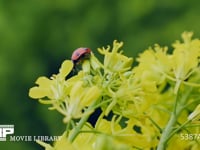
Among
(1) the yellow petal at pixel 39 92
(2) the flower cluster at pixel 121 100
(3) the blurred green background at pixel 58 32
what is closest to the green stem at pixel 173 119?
(2) the flower cluster at pixel 121 100

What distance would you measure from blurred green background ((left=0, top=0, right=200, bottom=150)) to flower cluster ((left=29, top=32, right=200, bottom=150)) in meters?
0.66

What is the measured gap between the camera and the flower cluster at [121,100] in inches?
20.1

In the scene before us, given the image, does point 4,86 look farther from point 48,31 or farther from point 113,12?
point 113,12

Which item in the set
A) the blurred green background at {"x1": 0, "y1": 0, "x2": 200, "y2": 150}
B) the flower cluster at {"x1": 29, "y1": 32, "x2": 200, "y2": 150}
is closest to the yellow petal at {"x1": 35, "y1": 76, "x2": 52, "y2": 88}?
the flower cluster at {"x1": 29, "y1": 32, "x2": 200, "y2": 150}

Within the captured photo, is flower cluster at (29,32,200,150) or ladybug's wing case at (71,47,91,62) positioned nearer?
flower cluster at (29,32,200,150)

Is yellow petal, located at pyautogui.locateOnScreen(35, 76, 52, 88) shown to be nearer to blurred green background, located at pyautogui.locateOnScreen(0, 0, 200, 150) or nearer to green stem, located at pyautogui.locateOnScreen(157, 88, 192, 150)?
green stem, located at pyautogui.locateOnScreen(157, 88, 192, 150)

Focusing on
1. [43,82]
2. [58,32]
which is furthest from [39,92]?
[58,32]

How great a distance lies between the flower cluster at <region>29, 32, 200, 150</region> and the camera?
51 cm

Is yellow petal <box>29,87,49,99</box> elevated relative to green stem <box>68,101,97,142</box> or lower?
elevated

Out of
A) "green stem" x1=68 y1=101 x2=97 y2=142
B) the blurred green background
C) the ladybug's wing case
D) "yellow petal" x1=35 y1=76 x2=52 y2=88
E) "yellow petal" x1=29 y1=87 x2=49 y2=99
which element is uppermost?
the blurred green background

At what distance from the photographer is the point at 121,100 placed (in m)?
0.55

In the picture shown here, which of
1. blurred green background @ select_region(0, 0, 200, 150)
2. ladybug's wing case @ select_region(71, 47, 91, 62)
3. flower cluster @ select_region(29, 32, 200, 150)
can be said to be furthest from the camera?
blurred green background @ select_region(0, 0, 200, 150)

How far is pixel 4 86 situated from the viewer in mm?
1400

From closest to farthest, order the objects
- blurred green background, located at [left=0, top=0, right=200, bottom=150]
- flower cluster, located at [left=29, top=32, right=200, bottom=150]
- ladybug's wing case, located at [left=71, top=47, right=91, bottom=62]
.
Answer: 1. flower cluster, located at [left=29, top=32, right=200, bottom=150]
2. ladybug's wing case, located at [left=71, top=47, right=91, bottom=62]
3. blurred green background, located at [left=0, top=0, right=200, bottom=150]
